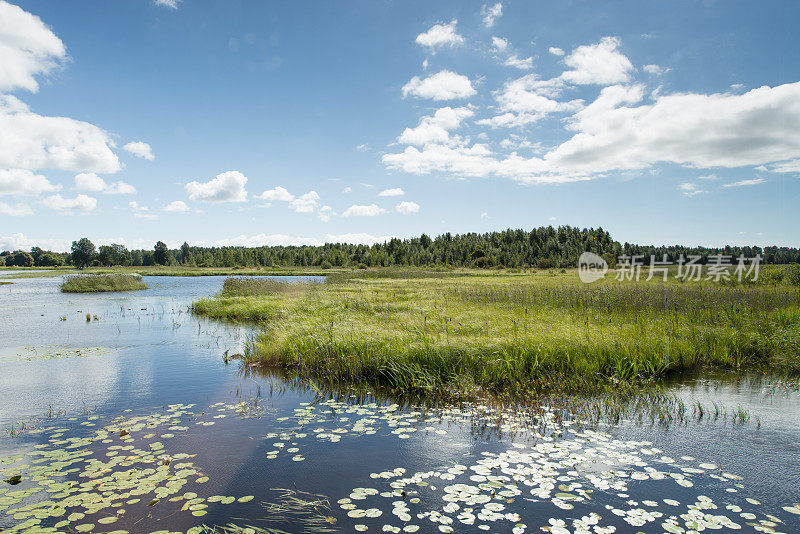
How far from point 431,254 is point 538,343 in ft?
439

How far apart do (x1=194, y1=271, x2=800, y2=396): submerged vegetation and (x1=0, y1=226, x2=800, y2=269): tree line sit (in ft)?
319

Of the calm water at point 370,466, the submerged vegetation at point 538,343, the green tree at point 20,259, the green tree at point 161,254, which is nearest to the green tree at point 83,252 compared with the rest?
the green tree at point 161,254

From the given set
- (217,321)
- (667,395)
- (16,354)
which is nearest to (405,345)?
(667,395)

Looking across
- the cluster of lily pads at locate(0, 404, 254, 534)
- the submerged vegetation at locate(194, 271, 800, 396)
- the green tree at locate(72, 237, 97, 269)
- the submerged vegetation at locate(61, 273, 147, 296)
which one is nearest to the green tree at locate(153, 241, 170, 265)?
the green tree at locate(72, 237, 97, 269)

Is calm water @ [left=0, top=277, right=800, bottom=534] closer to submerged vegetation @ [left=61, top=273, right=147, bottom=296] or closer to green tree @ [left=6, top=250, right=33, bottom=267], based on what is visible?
submerged vegetation @ [left=61, top=273, right=147, bottom=296]

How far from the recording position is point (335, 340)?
568 inches

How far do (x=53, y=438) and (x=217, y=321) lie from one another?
1968cm

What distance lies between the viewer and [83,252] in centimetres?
14062

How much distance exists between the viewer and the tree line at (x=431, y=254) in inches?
5162

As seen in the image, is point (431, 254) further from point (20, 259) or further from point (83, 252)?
point (20, 259)

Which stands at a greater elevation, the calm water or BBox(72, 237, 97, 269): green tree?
BBox(72, 237, 97, 269): green tree

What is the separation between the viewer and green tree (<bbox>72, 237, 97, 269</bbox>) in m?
140

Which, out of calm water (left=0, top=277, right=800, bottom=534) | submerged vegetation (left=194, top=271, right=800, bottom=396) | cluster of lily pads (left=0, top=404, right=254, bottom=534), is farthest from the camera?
submerged vegetation (left=194, top=271, right=800, bottom=396)

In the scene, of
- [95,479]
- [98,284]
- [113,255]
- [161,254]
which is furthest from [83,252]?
[95,479]
